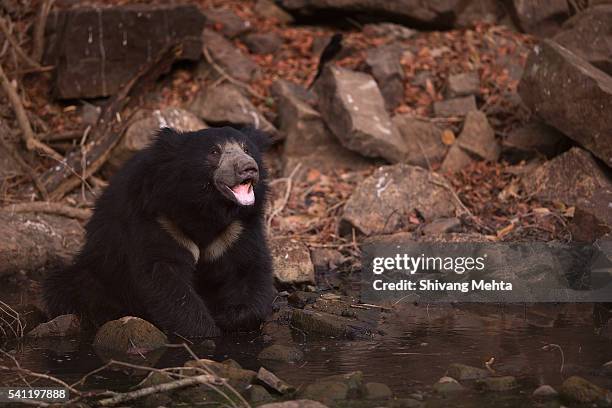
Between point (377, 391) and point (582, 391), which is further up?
point (582, 391)

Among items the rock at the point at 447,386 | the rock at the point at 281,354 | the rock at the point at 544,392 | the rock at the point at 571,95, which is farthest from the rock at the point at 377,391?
the rock at the point at 571,95

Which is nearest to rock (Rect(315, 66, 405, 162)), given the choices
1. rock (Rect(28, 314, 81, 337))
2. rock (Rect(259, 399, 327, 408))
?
rock (Rect(28, 314, 81, 337))

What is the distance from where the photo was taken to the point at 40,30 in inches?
402

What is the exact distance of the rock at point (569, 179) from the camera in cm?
823

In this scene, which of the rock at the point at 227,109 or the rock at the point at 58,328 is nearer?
the rock at the point at 58,328

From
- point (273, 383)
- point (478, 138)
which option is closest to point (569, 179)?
point (478, 138)

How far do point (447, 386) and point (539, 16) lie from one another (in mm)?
7029

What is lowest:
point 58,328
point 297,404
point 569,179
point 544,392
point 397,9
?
point 569,179

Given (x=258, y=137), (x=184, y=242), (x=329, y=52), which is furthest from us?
(x=329, y=52)

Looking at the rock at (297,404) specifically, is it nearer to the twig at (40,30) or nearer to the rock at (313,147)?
the rock at (313,147)

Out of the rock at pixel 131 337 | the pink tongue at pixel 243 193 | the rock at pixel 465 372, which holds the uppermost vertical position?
the pink tongue at pixel 243 193

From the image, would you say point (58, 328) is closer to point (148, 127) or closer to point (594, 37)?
point (148, 127)

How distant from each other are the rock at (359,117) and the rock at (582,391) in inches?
187

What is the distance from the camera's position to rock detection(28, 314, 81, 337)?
586 cm
